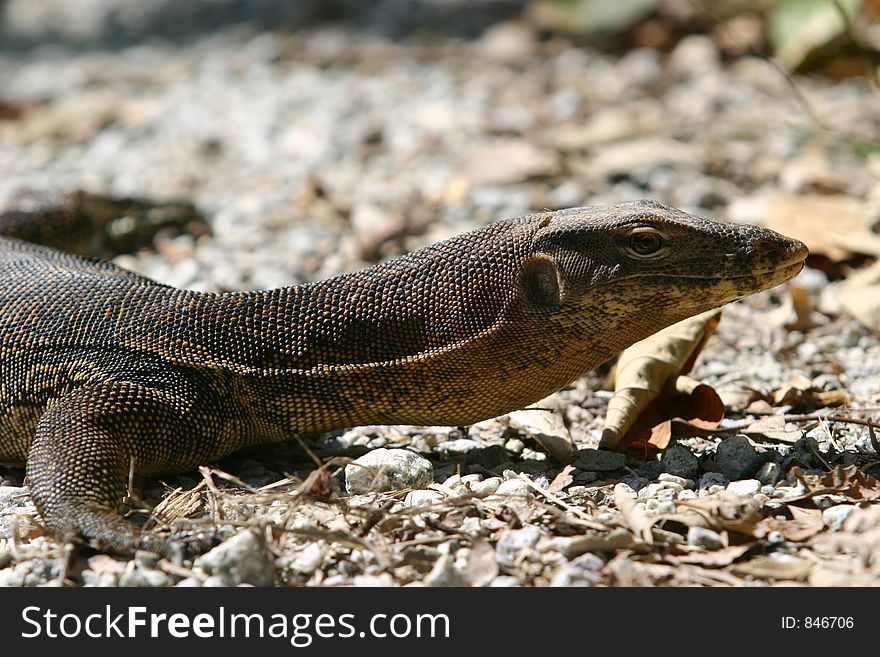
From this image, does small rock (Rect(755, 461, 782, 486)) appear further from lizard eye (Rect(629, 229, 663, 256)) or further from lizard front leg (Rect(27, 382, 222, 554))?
lizard front leg (Rect(27, 382, 222, 554))

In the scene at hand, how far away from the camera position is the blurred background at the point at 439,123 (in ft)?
28.7

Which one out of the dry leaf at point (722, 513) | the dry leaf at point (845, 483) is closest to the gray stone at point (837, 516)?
the dry leaf at point (845, 483)

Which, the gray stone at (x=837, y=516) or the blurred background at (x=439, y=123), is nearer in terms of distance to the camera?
the gray stone at (x=837, y=516)

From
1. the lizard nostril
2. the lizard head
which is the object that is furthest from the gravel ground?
the lizard nostril

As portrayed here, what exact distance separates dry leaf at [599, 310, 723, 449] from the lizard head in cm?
69

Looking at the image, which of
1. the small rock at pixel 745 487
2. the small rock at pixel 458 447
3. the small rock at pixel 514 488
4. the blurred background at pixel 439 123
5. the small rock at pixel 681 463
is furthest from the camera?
the blurred background at pixel 439 123

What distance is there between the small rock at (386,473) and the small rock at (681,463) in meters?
1.19

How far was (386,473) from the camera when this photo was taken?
17.4ft

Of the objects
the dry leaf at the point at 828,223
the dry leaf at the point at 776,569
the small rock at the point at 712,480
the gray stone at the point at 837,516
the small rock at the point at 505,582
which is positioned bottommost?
the small rock at the point at 505,582

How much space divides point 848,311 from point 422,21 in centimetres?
901

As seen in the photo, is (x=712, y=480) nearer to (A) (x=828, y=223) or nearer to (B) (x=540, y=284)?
(B) (x=540, y=284)

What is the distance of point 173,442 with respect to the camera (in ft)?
17.7

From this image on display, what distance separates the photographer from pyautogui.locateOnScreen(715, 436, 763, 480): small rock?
529 cm

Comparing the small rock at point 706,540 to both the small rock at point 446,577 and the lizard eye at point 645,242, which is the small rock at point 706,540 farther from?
the lizard eye at point 645,242
